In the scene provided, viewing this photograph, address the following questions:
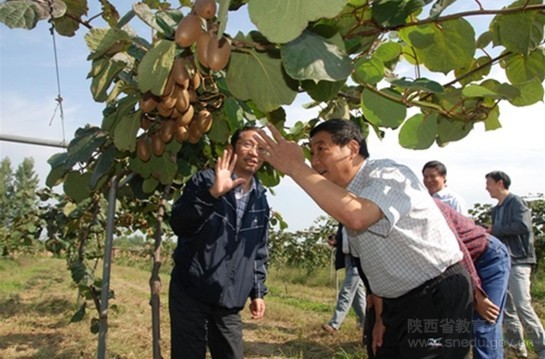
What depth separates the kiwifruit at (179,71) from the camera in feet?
3.71

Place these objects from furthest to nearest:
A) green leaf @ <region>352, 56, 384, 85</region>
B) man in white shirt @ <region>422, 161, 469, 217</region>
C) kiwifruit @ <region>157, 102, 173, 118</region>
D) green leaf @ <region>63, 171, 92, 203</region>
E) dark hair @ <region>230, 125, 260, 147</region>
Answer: man in white shirt @ <region>422, 161, 469, 217</region> < dark hair @ <region>230, 125, 260, 147</region> < green leaf @ <region>63, 171, 92, 203</region> < kiwifruit @ <region>157, 102, 173, 118</region> < green leaf @ <region>352, 56, 384, 85</region>

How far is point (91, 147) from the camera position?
1.47m

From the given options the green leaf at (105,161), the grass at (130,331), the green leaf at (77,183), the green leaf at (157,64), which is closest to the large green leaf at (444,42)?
the green leaf at (157,64)

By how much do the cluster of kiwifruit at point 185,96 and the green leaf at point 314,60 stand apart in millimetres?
188

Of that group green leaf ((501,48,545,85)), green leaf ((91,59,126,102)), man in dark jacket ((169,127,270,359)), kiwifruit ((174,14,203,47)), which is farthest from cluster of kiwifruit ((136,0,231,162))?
green leaf ((501,48,545,85))

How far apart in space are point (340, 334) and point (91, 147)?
454 centimetres

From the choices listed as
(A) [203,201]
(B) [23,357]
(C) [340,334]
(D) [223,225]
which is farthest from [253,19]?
(C) [340,334]

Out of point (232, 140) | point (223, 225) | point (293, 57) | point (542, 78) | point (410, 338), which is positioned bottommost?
point (410, 338)

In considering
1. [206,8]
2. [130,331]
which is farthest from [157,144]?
[130,331]

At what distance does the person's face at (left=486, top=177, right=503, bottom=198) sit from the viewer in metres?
4.21

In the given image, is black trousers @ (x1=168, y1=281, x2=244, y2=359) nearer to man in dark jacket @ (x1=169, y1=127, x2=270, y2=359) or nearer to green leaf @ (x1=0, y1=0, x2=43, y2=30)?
man in dark jacket @ (x1=169, y1=127, x2=270, y2=359)

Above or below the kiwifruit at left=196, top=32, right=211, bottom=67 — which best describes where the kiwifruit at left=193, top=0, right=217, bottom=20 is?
above

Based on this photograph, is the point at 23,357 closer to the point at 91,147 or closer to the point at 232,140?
the point at 232,140

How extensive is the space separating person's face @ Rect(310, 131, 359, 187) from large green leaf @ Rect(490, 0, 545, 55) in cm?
67
